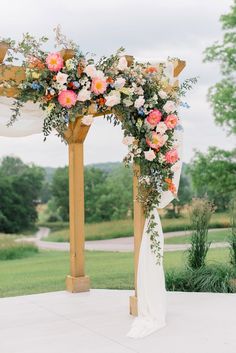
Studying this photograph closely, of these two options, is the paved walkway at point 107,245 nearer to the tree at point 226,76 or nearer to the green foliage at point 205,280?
the tree at point 226,76

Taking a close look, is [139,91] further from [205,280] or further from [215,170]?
Answer: [215,170]

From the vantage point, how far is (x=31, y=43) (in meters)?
4.27

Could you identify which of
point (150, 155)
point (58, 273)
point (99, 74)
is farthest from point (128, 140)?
point (58, 273)

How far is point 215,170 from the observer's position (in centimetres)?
1683

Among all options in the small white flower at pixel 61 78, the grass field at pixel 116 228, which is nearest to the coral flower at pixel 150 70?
the small white flower at pixel 61 78

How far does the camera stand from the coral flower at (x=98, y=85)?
14.0ft

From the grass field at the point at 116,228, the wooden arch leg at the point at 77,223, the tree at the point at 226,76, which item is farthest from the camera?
the grass field at the point at 116,228

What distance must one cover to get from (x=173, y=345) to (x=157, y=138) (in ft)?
5.59

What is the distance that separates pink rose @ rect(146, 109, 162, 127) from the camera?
14.4 feet

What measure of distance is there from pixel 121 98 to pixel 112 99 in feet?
0.63

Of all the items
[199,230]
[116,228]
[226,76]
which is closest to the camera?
[199,230]

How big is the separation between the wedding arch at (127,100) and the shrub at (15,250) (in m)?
10.7

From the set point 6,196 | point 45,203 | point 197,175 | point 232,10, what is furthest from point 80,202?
point 45,203

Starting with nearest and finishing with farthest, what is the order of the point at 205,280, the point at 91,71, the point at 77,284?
the point at 91,71 < the point at 77,284 < the point at 205,280
